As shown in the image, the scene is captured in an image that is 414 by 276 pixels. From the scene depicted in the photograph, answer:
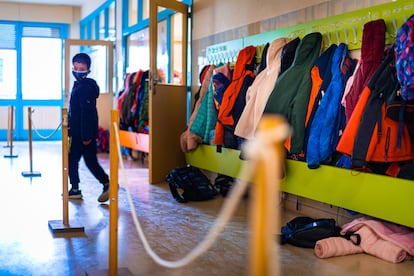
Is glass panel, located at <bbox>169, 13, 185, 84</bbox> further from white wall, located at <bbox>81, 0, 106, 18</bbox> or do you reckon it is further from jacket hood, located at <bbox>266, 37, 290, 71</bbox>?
white wall, located at <bbox>81, 0, 106, 18</bbox>

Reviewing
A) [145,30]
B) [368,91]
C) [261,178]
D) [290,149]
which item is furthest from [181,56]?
[261,178]

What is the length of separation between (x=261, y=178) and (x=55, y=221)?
8.91 feet

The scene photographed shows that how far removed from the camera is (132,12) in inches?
325

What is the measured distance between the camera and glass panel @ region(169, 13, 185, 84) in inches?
247

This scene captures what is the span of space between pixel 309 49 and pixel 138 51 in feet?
14.9

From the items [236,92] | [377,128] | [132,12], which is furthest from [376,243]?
[132,12]

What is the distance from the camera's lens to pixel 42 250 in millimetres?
3006

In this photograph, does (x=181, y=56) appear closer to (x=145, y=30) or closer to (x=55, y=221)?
(x=145, y=30)

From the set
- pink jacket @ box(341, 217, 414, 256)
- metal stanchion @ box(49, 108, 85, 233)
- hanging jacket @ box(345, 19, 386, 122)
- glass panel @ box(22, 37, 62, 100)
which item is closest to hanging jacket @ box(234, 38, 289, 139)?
hanging jacket @ box(345, 19, 386, 122)

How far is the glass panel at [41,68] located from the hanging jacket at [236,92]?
776 cm

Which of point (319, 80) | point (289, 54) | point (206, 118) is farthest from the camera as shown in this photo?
point (206, 118)

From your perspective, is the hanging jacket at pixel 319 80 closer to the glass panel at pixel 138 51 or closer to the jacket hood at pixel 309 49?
the jacket hood at pixel 309 49

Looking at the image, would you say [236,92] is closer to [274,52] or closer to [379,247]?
[274,52]

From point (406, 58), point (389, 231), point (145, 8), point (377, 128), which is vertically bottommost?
point (389, 231)
